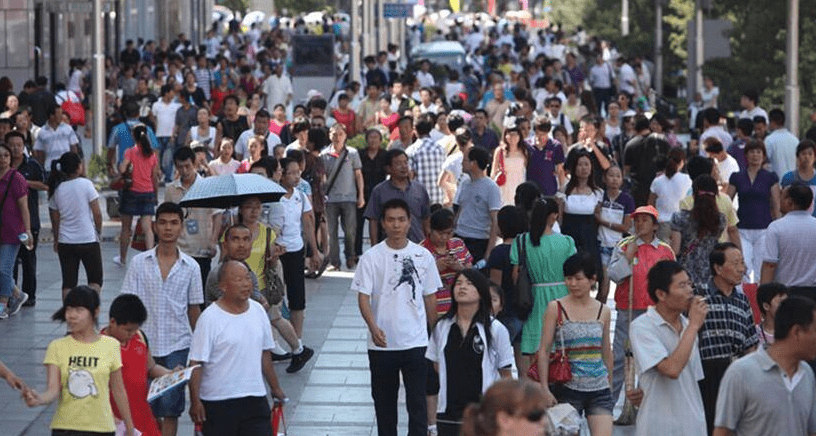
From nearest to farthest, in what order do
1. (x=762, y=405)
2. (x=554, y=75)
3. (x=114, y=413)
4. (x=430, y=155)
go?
(x=762, y=405) < (x=114, y=413) < (x=430, y=155) < (x=554, y=75)

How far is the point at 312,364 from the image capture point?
14.7 metres

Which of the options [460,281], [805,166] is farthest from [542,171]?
[460,281]

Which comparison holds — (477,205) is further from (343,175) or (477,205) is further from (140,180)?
(140,180)

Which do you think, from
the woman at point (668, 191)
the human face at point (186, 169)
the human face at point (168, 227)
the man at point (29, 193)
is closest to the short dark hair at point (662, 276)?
the human face at point (168, 227)

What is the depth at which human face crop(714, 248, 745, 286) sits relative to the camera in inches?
380

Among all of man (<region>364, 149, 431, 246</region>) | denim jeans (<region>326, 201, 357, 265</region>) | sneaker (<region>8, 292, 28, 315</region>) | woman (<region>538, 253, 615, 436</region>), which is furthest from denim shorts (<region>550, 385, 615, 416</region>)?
denim jeans (<region>326, 201, 357, 265</region>)

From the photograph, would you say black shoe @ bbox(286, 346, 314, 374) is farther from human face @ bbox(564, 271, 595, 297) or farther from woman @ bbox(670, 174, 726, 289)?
human face @ bbox(564, 271, 595, 297)

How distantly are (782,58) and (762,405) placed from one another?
86.5 ft

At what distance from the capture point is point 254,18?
7519cm

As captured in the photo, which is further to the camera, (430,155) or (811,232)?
(430,155)

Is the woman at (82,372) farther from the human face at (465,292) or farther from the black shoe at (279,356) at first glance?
the black shoe at (279,356)

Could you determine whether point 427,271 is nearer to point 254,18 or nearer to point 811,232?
point 811,232

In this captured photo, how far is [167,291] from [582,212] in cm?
508

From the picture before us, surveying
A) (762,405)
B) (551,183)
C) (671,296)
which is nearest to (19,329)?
(551,183)
